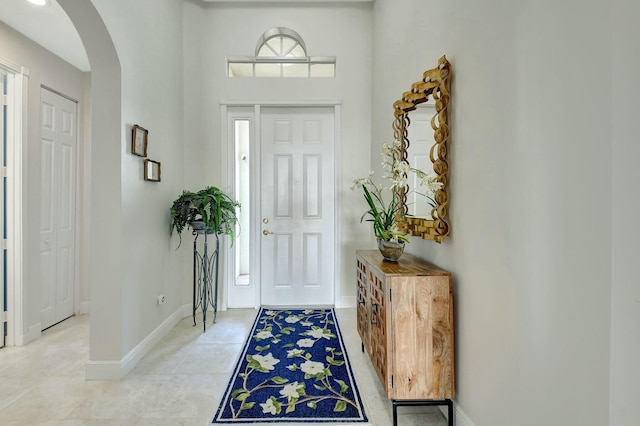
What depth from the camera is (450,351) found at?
1.57 m

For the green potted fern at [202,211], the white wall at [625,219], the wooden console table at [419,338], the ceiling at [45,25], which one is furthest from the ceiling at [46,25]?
the white wall at [625,219]

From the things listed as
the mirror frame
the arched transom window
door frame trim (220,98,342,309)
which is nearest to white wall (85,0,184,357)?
door frame trim (220,98,342,309)

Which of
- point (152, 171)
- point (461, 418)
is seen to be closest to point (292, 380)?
point (461, 418)

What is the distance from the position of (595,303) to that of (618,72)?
60cm

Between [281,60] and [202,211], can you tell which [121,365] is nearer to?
[202,211]

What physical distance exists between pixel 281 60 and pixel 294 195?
1516mm

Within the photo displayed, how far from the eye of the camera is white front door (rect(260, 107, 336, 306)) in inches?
137

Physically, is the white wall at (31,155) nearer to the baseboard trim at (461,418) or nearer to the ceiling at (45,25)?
the ceiling at (45,25)

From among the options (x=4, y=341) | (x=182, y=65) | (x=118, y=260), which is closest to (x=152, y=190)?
(x=118, y=260)

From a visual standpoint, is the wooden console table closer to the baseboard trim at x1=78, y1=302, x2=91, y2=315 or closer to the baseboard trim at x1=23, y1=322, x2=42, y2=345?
the baseboard trim at x1=23, y1=322, x2=42, y2=345

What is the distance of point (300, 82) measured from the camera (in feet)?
11.3

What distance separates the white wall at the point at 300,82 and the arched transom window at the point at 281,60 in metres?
0.07

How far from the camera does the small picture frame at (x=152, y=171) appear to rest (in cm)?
Answer: 245

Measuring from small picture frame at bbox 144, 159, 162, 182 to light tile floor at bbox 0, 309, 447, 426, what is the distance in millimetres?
1381
